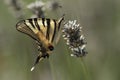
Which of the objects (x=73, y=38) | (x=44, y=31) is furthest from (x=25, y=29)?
(x=73, y=38)

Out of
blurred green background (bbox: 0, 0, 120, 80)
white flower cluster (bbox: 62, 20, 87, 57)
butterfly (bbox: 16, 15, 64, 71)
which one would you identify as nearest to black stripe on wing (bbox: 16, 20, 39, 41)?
butterfly (bbox: 16, 15, 64, 71)

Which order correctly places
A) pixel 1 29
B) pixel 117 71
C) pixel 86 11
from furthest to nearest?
pixel 86 11
pixel 1 29
pixel 117 71

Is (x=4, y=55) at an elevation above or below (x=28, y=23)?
below

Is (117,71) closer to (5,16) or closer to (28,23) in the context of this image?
(28,23)

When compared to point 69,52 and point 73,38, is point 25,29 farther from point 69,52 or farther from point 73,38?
point 69,52

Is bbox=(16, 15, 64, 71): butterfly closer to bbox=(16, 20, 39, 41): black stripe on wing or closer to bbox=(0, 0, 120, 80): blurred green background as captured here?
bbox=(16, 20, 39, 41): black stripe on wing

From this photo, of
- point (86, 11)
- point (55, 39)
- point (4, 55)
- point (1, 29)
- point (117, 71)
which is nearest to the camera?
point (55, 39)

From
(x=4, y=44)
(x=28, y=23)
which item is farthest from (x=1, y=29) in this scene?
(x=28, y=23)
